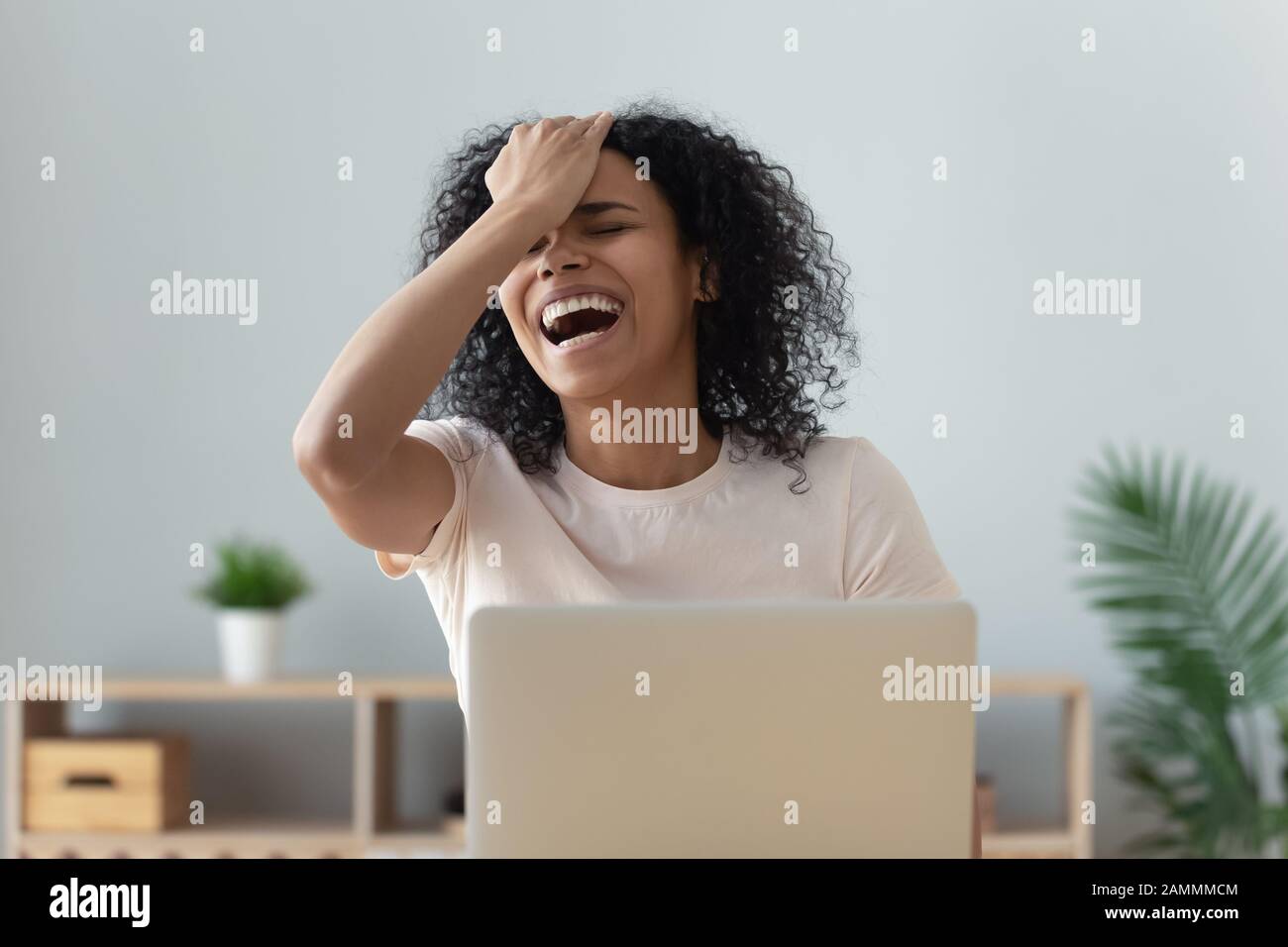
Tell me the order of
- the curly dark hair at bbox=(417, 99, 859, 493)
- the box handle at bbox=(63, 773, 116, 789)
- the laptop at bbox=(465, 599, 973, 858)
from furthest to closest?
the box handle at bbox=(63, 773, 116, 789)
the curly dark hair at bbox=(417, 99, 859, 493)
the laptop at bbox=(465, 599, 973, 858)

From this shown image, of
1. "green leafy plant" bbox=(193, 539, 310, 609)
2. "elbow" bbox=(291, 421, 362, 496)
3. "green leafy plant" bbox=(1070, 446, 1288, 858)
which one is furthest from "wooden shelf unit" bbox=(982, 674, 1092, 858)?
"elbow" bbox=(291, 421, 362, 496)

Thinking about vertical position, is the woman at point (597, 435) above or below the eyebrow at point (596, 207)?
below

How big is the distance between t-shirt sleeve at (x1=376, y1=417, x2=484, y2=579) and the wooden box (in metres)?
2.01

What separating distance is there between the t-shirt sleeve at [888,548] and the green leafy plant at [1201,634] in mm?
1798

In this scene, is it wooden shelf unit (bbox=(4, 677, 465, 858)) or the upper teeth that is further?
wooden shelf unit (bbox=(4, 677, 465, 858))

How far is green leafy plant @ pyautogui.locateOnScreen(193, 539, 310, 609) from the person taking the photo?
10.8 ft

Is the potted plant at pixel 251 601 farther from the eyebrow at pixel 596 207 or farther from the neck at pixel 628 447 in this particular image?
the eyebrow at pixel 596 207

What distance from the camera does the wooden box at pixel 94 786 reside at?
123 inches

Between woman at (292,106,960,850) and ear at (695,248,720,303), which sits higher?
ear at (695,248,720,303)

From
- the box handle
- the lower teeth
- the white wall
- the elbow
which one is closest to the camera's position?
the elbow

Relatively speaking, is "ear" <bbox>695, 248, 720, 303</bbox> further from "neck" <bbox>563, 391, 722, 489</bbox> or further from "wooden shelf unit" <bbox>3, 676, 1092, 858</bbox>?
"wooden shelf unit" <bbox>3, 676, 1092, 858</bbox>

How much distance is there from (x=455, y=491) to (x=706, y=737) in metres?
0.65

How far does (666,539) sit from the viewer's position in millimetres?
1403

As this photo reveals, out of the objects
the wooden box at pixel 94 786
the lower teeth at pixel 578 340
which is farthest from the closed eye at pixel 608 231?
the wooden box at pixel 94 786
